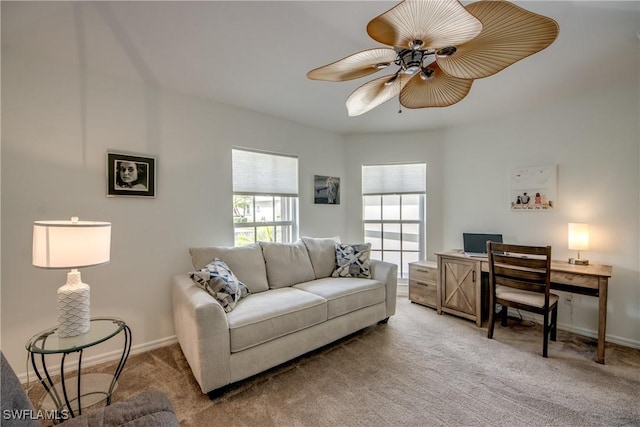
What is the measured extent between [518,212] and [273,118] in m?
3.05

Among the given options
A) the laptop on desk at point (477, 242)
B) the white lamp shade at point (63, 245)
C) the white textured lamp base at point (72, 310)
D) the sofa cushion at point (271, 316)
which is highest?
the white lamp shade at point (63, 245)

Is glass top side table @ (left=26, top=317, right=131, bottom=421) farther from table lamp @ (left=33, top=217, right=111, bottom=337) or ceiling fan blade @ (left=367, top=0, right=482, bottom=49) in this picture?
ceiling fan blade @ (left=367, top=0, right=482, bottom=49)

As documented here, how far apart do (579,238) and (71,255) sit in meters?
4.00

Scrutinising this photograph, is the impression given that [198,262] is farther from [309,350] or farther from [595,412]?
[595,412]

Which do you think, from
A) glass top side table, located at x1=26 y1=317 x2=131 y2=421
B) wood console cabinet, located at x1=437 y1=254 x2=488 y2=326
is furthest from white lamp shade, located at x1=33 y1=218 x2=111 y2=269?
wood console cabinet, located at x1=437 y1=254 x2=488 y2=326

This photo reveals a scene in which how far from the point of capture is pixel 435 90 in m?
1.80

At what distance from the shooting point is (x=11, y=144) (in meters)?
2.03

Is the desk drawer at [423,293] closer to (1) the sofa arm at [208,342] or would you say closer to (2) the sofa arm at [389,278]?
(2) the sofa arm at [389,278]

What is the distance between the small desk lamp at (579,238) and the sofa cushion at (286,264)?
2544 mm

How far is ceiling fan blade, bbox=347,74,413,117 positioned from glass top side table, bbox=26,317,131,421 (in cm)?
203

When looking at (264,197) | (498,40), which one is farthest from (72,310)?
(498,40)

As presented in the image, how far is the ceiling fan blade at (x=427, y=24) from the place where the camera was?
3.45 feet

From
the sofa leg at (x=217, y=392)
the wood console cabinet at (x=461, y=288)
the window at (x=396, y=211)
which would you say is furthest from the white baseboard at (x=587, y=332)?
the sofa leg at (x=217, y=392)

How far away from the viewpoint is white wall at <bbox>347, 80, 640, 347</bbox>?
261 cm
